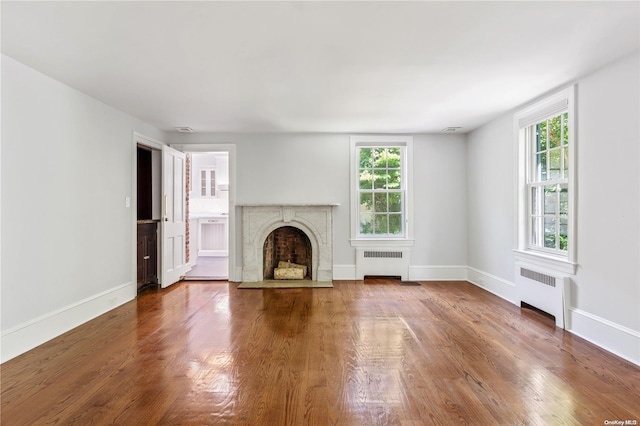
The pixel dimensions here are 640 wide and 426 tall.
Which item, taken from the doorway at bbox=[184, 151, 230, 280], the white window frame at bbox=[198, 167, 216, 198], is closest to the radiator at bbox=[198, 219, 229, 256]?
the doorway at bbox=[184, 151, 230, 280]

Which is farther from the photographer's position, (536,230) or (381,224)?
(381,224)

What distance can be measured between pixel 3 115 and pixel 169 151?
2502 mm

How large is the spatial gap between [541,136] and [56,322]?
5629mm

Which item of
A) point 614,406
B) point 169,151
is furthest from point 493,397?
point 169,151

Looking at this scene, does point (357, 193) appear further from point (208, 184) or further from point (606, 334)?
point (208, 184)

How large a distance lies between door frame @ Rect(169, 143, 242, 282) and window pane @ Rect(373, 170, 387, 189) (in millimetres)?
2438

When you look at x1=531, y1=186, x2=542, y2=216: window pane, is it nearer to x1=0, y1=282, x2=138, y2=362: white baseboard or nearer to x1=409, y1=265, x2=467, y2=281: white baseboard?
x1=409, y1=265, x2=467, y2=281: white baseboard

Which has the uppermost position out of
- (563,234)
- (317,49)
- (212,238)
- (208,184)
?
(317,49)

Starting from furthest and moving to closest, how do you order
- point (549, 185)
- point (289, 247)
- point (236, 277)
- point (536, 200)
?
point (289, 247) < point (236, 277) < point (536, 200) < point (549, 185)

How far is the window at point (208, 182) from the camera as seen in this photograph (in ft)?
29.3

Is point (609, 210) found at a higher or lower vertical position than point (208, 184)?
lower

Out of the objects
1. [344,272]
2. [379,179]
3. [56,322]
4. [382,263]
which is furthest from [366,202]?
[56,322]

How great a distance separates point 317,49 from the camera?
8.58 ft

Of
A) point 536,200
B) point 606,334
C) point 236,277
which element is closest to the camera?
point 606,334
